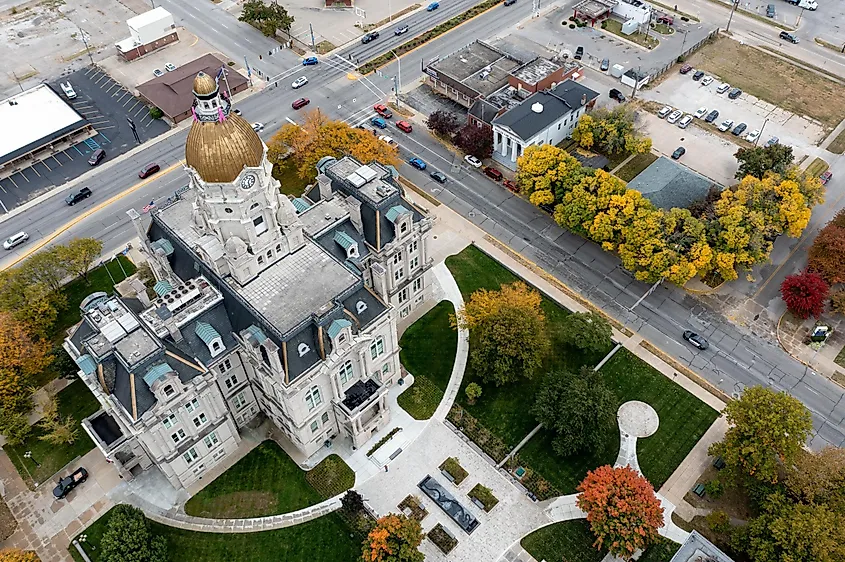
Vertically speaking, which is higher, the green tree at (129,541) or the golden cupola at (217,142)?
the golden cupola at (217,142)

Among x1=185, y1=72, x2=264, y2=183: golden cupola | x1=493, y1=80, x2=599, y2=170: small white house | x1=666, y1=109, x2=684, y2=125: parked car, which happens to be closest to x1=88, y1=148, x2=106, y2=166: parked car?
x1=185, y1=72, x2=264, y2=183: golden cupola

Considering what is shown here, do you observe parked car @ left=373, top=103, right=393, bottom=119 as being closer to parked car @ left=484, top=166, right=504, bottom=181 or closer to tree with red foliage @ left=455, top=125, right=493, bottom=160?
tree with red foliage @ left=455, top=125, right=493, bottom=160

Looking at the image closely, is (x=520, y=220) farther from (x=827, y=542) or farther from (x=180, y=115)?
(x=180, y=115)

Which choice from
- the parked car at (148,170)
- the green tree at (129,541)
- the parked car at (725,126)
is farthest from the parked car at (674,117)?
the green tree at (129,541)

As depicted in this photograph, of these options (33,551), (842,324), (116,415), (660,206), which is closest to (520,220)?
(660,206)

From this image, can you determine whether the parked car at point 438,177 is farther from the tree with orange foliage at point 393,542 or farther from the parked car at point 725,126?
the tree with orange foliage at point 393,542

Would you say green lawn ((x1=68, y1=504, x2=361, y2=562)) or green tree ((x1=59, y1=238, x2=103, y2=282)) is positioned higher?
green tree ((x1=59, y1=238, x2=103, y2=282))
